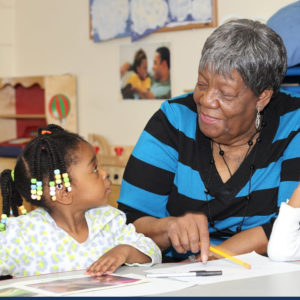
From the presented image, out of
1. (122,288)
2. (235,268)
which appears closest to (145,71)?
(235,268)

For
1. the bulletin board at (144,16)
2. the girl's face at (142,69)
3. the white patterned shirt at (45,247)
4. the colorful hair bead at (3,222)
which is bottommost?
the white patterned shirt at (45,247)

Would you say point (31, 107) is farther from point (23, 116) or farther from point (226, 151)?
point (226, 151)

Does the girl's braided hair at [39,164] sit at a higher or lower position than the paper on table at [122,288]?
higher

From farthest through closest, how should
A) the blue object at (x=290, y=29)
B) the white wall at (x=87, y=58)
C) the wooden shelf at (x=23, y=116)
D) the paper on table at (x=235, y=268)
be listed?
the wooden shelf at (x=23, y=116) → the white wall at (x=87, y=58) → the blue object at (x=290, y=29) → the paper on table at (x=235, y=268)

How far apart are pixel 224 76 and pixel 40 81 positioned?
9.74 feet

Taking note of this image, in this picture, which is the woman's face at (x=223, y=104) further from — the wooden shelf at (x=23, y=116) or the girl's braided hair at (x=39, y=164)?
the wooden shelf at (x=23, y=116)

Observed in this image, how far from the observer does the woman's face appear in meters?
1.62

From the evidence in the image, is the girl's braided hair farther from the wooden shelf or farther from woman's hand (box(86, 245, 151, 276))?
the wooden shelf

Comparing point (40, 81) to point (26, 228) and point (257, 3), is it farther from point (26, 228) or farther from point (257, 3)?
point (26, 228)

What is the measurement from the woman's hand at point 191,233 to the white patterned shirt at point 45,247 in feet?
0.30

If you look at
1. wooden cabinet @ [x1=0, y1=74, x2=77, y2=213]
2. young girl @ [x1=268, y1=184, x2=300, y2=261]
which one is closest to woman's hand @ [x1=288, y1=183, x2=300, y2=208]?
young girl @ [x1=268, y1=184, x2=300, y2=261]

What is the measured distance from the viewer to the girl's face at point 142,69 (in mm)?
3939

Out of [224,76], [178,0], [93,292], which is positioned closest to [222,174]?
[224,76]

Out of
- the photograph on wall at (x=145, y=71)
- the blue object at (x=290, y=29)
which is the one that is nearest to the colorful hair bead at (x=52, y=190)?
the blue object at (x=290, y=29)
